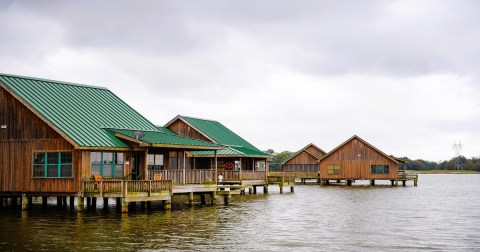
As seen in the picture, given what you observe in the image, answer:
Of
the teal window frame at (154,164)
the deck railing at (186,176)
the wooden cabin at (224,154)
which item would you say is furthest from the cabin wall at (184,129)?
the deck railing at (186,176)

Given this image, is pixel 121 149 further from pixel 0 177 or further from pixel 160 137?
pixel 0 177

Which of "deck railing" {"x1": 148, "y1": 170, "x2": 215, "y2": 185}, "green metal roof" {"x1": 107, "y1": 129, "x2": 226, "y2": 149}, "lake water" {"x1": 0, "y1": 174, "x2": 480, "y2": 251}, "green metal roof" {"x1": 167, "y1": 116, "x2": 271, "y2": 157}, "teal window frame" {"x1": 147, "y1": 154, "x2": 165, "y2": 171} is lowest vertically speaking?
"lake water" {"x1": 0, "y1": 174, "x2": 480, "y2": 251}

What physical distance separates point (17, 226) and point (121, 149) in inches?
393

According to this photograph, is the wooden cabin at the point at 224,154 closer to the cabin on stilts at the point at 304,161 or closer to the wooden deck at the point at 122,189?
the wooden deck at the point at 122,189

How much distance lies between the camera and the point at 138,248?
78.6ft

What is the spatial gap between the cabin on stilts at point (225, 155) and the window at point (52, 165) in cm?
2077

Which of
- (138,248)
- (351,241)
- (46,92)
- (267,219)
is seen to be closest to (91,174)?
(46,92)

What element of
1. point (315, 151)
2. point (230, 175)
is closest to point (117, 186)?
point (230, 175)

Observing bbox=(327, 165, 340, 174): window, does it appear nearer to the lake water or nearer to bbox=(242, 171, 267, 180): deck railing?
bbox=(242, 171, 267, 180): deck railing

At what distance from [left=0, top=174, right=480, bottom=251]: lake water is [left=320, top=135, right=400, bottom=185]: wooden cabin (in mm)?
44822

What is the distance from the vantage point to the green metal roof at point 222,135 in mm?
65500

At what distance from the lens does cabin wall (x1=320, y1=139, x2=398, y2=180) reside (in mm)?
89125

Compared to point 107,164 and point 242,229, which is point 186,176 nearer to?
point 107,164

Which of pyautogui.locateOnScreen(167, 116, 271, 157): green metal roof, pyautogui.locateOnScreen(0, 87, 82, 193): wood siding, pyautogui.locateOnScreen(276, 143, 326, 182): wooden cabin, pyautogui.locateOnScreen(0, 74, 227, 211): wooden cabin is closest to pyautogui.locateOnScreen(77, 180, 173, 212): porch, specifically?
pyautogui.locateOnScreen(0, 74, 227, 211): wooden cabin
